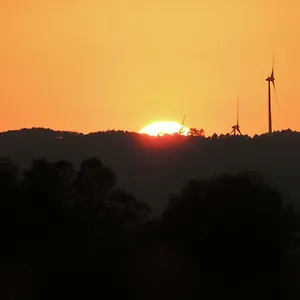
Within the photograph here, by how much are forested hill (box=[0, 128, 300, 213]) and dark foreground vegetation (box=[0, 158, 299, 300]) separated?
6351cm

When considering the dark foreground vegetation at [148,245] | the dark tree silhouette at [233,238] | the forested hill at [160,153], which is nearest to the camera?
the dark foreground vegetation at [148,245]

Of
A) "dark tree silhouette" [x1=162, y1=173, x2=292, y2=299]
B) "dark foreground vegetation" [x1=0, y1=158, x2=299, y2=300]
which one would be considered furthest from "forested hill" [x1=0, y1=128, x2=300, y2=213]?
"dark tree silhouette" [x1=162, y1=173, x2=292, y2=299]

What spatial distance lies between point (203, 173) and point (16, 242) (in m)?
81.2

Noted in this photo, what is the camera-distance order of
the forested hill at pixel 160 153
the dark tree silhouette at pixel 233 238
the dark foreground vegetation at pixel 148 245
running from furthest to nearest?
the forested hill at pixel 160 153
the dark tree silhouette at pixel 233 238
the dark foreground vegetation at pixel 148 245

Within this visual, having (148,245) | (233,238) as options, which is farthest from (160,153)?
(233,238)

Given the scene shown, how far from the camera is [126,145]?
5896 inches

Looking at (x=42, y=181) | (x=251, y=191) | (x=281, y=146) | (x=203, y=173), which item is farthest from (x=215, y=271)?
(x=281, y=146)

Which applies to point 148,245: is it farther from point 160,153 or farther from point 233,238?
point 160,153

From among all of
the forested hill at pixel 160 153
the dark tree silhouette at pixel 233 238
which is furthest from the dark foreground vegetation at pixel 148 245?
the forested hill at pixel 160 153

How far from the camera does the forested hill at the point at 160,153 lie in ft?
426

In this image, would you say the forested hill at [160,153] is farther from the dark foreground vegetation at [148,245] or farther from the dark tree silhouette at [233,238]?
the dark tree silhouette at [233,238]

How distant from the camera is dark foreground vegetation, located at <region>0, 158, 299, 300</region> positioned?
158 feet

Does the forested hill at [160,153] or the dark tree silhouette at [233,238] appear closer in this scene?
the dark tree silhouette at [233,238]

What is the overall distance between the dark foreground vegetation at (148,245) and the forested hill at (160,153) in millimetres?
63511
